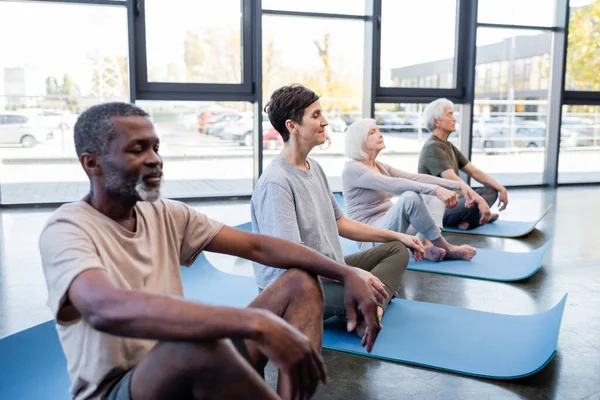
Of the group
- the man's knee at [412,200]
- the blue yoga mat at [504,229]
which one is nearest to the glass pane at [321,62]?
the blue yoga mat at [504,229]

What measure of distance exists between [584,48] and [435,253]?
4.89 metres

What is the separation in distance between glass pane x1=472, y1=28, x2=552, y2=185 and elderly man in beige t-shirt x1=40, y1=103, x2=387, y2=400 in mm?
5971

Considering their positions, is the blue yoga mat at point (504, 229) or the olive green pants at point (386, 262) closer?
the olive green pants at point (386, 262)

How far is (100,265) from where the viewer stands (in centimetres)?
121

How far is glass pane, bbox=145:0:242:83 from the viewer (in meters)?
5.82

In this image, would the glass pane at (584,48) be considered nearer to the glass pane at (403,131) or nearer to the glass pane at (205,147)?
the glass pane at (403,131)

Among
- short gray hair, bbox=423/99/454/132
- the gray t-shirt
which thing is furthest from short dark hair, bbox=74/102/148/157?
short gray hair, bbox=423/99/454/132

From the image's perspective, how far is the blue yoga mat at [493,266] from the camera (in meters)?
3.48

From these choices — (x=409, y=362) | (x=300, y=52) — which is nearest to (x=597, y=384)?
(x=409, y=362)

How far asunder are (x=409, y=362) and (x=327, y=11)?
4.82 metres

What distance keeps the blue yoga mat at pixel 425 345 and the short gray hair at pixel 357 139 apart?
37.5 inches

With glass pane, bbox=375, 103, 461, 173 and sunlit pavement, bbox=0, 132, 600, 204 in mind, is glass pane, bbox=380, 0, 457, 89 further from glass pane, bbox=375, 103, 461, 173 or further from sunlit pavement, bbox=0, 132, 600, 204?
sunlit pavement, bbox=0, 132, 600, 204

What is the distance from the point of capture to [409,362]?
2295mm

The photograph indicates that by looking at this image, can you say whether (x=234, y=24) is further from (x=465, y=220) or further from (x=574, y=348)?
(x=574, y=348)
